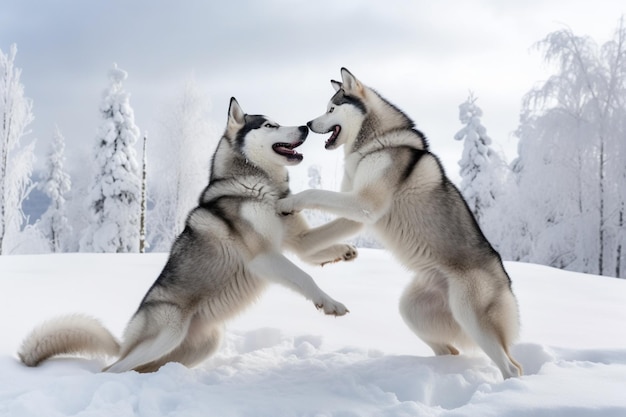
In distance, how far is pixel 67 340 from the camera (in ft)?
13.1

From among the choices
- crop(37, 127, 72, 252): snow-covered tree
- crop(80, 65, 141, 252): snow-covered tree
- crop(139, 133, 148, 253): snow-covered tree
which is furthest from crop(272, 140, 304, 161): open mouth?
crop(37, 127, 72, 252): snow-covered tree

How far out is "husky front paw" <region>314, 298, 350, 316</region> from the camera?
3.46m

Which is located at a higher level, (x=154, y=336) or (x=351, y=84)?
(x=351, y=84)

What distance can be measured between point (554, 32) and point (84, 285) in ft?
49.9

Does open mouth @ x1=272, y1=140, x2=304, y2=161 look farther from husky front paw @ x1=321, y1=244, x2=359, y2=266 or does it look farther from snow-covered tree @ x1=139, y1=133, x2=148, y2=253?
snow-covered tree @ x1=139, y1=133, x2=148, y2=253

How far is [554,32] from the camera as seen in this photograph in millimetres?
16266

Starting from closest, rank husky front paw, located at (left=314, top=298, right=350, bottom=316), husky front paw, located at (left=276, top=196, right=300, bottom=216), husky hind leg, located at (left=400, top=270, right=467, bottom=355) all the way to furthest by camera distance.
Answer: husky front paw, located at (left=314, top=298, right=350, bottom=316) < husky front paw, located at (left=276, top=196, right=300, bottom=216) < husky hind leg, located at (left=400, top=270, right=467, bottom=355)

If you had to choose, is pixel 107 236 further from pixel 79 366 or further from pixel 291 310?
pixel 79 366

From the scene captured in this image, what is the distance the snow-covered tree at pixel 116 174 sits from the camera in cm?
2222

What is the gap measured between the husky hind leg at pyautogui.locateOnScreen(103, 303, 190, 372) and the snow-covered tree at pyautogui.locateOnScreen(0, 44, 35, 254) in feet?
55.4

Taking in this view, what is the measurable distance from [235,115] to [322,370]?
6.48 feet

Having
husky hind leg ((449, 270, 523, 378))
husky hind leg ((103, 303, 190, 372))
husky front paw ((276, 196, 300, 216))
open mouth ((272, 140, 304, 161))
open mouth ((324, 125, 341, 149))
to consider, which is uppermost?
open mouth ((324, 125, 341, 149))

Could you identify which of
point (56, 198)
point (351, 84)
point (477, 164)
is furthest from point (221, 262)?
point (56, 198)

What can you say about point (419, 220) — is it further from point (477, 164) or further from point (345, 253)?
point (477, 164)
